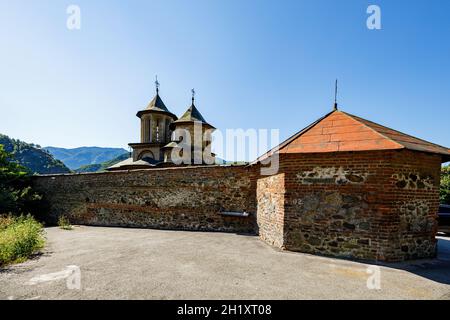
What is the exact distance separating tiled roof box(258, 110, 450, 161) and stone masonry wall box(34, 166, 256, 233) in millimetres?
3149

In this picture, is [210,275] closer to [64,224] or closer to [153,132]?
[64,224]

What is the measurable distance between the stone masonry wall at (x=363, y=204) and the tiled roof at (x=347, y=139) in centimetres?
21

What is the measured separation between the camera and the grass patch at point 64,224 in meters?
11.0

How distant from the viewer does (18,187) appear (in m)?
14.1

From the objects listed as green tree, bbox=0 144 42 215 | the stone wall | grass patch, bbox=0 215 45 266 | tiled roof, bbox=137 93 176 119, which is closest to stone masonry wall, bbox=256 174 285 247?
the stone wall

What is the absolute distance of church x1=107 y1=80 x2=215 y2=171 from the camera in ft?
62.4

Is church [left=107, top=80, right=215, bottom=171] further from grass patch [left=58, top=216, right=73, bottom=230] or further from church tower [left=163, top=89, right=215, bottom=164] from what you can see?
grass patch [left=58, top=216, right=73, bottom=230]

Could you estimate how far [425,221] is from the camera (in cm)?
574

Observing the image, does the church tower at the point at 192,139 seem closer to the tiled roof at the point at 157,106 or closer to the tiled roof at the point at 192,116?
the tiled roof at the point at 192,116

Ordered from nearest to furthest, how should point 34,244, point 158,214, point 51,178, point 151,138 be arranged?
point 34,244, point 158,214, point 51,178, point 151,138

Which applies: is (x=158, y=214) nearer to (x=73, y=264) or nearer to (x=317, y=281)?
(x=73, y=264)

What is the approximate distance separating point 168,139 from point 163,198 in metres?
14.2
